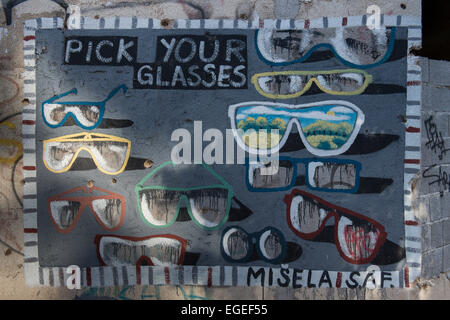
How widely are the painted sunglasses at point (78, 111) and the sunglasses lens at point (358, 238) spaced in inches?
73.1

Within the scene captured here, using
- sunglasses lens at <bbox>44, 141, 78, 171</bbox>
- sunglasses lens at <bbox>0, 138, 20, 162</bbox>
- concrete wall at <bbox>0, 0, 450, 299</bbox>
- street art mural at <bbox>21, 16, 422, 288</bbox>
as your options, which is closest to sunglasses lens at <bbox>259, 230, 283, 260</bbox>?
street art mural at <bbox>21, 16, 422, 288</bbox>

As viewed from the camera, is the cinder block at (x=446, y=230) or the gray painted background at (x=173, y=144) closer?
the gray painted background at (x=173, y=144)

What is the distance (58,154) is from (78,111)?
1.13ft

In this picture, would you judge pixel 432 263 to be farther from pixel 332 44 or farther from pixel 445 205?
pixel 332 44

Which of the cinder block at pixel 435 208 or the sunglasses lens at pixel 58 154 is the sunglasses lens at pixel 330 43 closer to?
the cinder block at pixel 435 208

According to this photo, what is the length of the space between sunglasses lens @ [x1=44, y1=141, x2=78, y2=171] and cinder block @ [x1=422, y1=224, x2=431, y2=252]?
8.53 feet

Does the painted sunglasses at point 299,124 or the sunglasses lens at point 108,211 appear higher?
the painted sunglasses at point 299,124

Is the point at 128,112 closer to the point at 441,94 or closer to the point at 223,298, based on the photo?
the point at 223,298

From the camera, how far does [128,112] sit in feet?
6.73

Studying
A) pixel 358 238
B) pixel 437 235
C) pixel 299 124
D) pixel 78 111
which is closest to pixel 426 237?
pixel 437 235

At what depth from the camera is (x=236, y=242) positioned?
205 centimetres

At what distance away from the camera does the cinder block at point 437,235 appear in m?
2.12

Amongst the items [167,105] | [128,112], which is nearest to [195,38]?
[167,105]

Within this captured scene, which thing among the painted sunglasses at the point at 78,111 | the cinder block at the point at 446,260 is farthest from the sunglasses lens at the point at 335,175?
the painted sunglasses at the point at 78,111
